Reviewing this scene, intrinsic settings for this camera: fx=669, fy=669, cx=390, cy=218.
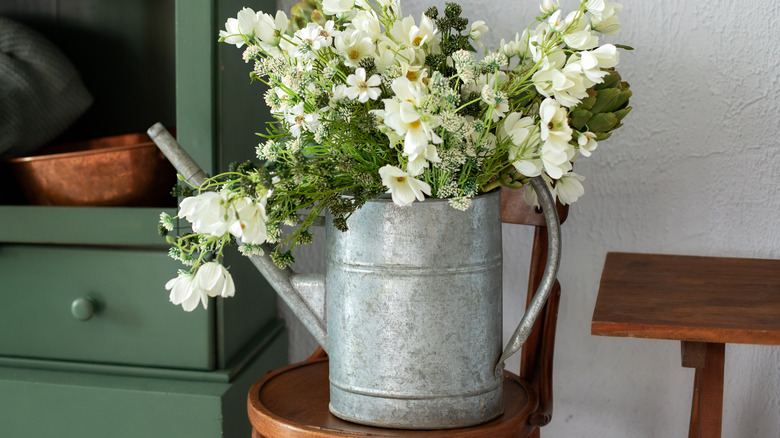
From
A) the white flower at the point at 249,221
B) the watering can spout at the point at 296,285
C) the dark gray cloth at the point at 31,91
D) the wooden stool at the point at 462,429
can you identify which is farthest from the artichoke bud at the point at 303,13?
the dark gray cloth at the point at 31,91

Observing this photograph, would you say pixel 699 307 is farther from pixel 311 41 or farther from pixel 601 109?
pixel 311 41

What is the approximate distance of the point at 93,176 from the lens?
3.64 ft

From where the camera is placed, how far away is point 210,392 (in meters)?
1.07

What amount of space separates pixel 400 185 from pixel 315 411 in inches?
14.7

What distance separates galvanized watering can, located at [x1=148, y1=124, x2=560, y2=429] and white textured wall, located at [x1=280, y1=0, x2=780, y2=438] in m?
0.56

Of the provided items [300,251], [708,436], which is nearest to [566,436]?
[708,436]

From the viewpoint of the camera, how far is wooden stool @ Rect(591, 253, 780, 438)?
76 cm

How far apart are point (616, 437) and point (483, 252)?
78cm

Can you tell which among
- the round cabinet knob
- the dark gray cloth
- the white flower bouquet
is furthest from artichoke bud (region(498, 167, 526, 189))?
the dark gray cloth

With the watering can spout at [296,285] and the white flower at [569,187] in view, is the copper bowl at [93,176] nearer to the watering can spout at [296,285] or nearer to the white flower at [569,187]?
the watering can spout at [296,285]

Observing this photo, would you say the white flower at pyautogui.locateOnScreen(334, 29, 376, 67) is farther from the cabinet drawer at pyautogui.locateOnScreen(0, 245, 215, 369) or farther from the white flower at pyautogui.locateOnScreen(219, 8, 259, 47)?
the cabinet drawer at pyautogui.locateOnScreen(0, 245, 215, 369)

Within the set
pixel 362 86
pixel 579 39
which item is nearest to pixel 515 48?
pixel 579 39

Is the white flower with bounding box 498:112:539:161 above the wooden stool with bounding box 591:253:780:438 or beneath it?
above

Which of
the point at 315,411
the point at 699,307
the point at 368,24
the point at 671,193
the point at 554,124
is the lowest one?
the point at 315,411
